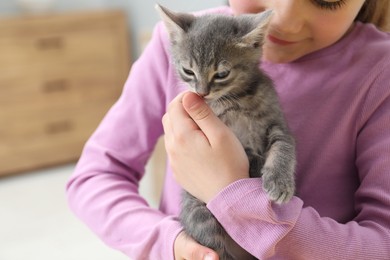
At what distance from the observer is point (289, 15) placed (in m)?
0.85

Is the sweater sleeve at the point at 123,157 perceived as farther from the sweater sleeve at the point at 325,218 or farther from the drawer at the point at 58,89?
the drawer at the point at 58,89

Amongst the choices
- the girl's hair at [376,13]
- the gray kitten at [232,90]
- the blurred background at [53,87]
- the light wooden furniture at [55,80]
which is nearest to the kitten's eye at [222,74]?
the gray kitten at [232,90]

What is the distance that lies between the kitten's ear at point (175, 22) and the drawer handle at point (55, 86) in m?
2.43

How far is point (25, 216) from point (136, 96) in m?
1.85

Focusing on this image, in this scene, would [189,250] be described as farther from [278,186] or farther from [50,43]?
[50,43]

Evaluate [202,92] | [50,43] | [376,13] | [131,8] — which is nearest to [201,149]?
[202,92]

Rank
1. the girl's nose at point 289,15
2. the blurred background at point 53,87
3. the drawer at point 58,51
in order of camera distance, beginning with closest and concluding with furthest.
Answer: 1. the girl's nose at point 289,15
2. the blurred background at point 53,87
3. the drawer at point 58,51

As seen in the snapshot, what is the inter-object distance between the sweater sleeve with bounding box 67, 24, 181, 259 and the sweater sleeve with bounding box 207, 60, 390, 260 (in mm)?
274

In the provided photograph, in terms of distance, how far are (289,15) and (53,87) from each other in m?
2.63

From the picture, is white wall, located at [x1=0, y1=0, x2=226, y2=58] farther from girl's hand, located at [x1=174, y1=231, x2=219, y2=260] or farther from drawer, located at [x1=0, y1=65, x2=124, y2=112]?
girl's hand, located at [x1=174, y1=231, x2=219, y2=260]

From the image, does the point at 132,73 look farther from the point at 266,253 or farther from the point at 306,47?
the point at 266,253

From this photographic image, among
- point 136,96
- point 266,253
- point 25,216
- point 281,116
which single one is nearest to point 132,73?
point 136,96

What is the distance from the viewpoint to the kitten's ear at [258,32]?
81 cm

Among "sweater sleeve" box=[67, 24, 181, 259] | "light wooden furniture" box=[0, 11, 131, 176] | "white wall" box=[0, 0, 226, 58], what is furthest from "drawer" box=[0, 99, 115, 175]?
"sweater sleeve" box=[67, 24, 181, 259]
